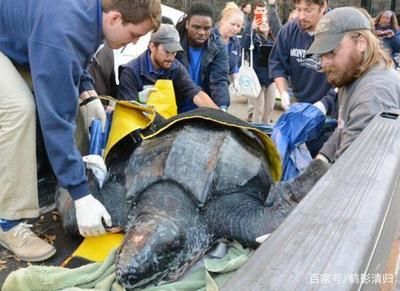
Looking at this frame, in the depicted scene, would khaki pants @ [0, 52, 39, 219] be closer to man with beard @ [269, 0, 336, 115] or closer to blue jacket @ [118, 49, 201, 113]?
blue jacket @ [118, 49, 201, 113]

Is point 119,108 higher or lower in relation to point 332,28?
lower

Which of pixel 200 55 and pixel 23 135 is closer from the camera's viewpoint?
pixel 23 135

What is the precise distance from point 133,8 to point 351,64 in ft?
3.39

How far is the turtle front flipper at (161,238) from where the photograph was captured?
52.4 inches

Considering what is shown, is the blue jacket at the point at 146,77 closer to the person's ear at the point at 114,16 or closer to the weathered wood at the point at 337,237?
Result: the person's ear at the point at 114,16

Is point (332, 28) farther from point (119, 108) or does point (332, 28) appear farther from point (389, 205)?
point (389, 205)

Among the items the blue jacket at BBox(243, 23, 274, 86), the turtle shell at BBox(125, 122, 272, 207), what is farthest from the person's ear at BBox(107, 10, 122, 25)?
the blue jacket at BBox(243, 23, 274, 86)

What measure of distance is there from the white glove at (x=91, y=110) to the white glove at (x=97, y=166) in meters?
0.37

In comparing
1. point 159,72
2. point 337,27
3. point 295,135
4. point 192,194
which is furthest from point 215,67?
point 192,194

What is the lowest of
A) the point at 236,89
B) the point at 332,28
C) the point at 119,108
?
the point at 236,89

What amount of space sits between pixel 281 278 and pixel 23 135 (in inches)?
45.9

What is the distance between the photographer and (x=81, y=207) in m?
1.52

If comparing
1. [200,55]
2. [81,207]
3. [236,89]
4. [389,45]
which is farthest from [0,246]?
[389,45]

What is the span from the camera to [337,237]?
2.55 feet
